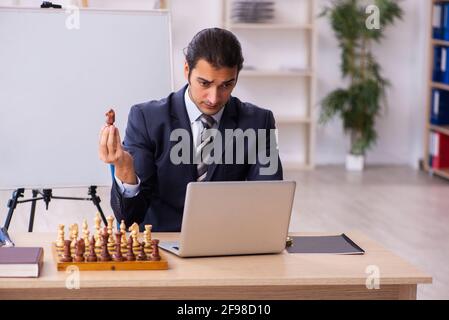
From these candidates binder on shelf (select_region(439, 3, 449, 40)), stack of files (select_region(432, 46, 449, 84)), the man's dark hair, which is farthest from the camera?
stack of files (select_region(432, 46, 449, 84))

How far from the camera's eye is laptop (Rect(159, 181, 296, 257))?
2.18m

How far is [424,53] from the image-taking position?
7.81 meters

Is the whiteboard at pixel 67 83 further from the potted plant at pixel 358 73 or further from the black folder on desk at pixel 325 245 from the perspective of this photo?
the potted plant at pixel 358 73

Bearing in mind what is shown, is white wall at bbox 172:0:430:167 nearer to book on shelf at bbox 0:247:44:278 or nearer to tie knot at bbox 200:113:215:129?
tie knot at bbox 200:113:215:129

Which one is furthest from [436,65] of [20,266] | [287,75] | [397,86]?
[20,266]

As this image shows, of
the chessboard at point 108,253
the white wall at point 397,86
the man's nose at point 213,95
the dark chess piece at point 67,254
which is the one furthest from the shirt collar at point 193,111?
the white wall at point 397,86

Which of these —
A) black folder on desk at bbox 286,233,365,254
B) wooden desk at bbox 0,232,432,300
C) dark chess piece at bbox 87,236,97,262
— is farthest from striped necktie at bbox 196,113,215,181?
dark chess piece at bbox 87,236,97,262

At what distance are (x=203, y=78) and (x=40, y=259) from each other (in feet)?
2.53

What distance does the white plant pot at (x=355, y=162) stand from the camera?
299 inches

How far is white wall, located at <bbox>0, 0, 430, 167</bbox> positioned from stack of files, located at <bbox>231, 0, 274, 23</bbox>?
513 mm

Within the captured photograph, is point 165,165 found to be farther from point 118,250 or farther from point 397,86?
point 397,86

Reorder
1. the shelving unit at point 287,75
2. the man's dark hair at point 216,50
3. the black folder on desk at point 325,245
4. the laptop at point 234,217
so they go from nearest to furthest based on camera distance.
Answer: the laptop at point 234,217 → the black folder on desk at point 325,245 → the man's dark hair at point 216,50 → the shelving unit at point 287,75

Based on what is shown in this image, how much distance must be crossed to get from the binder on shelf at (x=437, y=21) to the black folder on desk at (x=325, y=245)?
16.6ft

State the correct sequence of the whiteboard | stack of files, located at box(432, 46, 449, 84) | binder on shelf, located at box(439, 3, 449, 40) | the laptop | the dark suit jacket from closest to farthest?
1. the laptop
2. the dark suit jacket
3. the whiteboard
4. binder on shelf, located at box(439, 3, 449, 40)
5. stack of files, located at box(432, 46, 449, 84)
